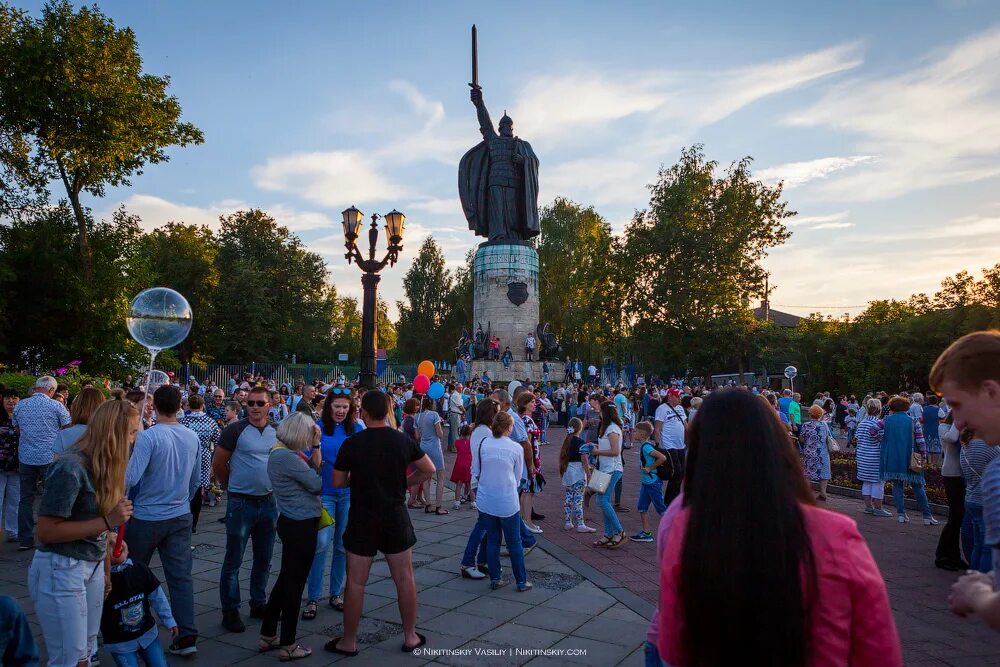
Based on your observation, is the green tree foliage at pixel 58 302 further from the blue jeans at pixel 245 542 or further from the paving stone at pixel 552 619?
the paving stone at pixel 552 619

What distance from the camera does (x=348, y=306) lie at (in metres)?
94.3

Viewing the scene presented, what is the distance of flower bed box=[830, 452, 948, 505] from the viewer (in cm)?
1048

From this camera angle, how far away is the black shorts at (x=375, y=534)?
427 cm

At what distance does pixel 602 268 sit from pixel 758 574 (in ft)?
130

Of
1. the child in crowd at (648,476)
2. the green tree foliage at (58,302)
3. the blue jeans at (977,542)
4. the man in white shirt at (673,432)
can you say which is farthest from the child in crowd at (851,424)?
the green tree foliage at (58,302)

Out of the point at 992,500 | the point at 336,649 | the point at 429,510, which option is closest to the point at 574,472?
the point at 429,510

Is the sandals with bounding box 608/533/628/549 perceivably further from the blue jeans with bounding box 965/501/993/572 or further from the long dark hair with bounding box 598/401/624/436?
the blue jeans with bounding box 965/501/993/572

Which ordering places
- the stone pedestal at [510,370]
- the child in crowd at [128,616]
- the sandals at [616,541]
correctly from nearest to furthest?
the child in crowd at [128,616], the sandals at [616,541], the stone pedestal at [510,370]

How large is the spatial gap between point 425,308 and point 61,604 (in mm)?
55906

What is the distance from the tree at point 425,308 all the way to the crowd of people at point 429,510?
46551 millimetres

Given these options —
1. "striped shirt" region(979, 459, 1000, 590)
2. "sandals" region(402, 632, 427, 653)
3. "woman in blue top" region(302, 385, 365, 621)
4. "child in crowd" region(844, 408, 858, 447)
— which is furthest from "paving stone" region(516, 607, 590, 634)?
"child in crowd" region(844, 408, 858, 447)

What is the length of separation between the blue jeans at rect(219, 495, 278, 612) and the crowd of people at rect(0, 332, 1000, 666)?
0.02 meters

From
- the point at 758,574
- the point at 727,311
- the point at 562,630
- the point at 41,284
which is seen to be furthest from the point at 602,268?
the point at 758,574

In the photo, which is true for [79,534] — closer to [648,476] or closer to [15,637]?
[15,637]
